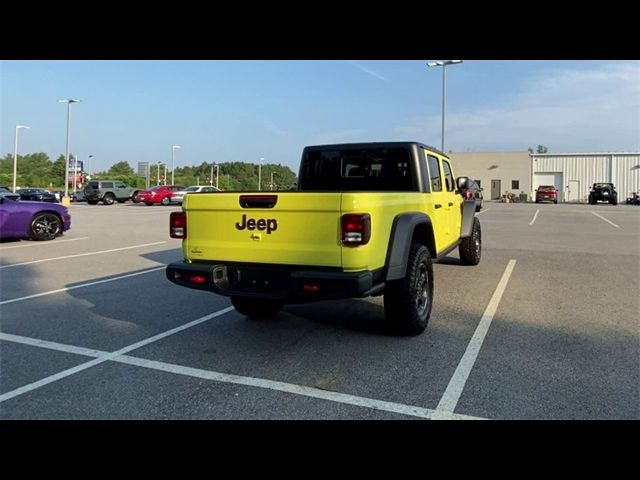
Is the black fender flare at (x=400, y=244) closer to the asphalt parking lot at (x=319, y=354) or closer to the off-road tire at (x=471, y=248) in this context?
the asphalt parking lot at (x=319, y=354)

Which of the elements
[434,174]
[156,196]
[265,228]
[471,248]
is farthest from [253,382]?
[156,196]

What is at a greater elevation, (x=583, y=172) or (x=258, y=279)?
(x=583, y=172)

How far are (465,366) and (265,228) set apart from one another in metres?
2.04

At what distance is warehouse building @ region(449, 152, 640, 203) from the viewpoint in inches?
2067

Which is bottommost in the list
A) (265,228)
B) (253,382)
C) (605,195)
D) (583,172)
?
(253,382)

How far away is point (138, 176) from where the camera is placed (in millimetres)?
74500

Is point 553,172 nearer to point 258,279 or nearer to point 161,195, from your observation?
point 161,195

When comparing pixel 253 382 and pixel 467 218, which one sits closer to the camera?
pixel 253 382

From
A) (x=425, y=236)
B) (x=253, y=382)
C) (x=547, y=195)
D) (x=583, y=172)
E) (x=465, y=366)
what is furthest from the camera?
(x=583, y=172)

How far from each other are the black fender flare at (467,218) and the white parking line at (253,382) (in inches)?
188

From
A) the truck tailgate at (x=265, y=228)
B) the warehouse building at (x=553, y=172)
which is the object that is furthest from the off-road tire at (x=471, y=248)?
the warehouse building at (x=553, y=172)

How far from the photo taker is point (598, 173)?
52969 millimetres

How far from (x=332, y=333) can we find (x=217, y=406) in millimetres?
1846
